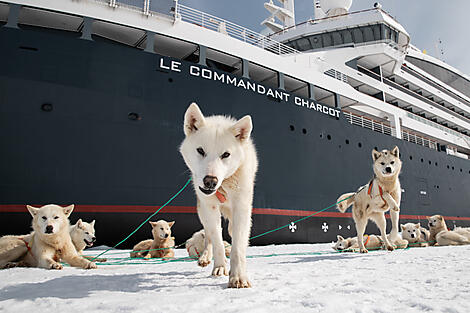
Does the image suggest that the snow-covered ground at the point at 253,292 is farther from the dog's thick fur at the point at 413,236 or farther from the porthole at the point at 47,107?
the porthole at the point at 47,107

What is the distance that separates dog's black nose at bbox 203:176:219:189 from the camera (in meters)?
2.29

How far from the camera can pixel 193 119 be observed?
9.19 feet

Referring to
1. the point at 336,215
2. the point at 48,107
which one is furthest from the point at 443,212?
the point at 48,107

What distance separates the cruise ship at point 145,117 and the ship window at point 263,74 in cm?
7

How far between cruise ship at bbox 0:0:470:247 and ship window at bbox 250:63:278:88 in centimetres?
7

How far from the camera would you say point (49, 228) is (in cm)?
390

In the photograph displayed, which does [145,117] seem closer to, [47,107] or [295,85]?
[47,107]

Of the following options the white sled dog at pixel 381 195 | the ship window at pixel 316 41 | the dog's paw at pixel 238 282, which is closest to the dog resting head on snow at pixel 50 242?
the dog's paw at pixel 238 282

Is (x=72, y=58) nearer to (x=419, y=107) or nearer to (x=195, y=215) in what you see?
(x=195, y=215)

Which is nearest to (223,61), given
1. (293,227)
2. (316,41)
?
(293,227)

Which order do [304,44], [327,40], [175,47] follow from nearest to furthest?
[175,47] → [327,40] → [304,44]

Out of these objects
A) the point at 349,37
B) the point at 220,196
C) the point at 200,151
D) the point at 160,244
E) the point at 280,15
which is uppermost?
the point at 280,15

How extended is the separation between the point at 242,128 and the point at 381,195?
4296 millimetres

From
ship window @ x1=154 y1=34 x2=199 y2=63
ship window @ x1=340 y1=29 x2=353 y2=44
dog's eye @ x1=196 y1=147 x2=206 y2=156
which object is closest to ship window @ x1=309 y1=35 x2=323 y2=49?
ship window @ x1=340 y1=29 x2=353 y2=44
